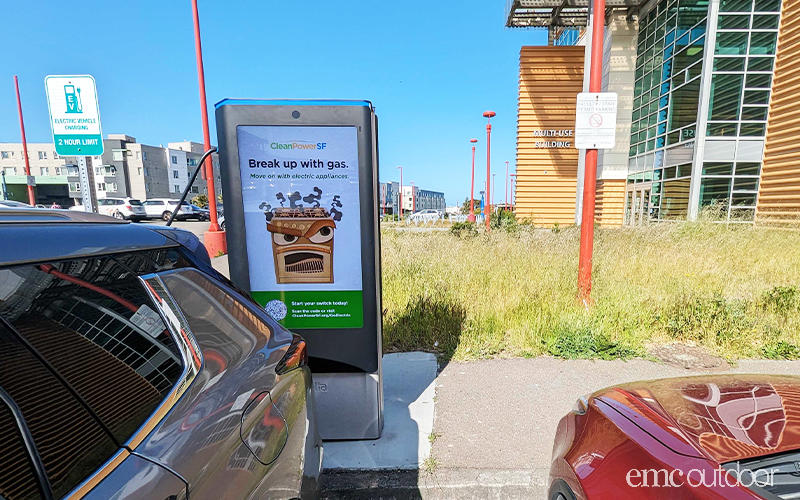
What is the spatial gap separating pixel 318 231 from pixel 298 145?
2.01ft

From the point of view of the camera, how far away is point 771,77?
13.4 meters

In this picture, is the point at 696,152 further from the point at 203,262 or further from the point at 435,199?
the point at 435,199

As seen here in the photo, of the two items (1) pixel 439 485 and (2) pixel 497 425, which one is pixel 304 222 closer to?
(1) pixel 439 485

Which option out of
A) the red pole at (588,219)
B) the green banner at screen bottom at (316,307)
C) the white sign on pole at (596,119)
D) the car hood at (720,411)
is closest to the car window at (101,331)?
the green banner at screen bottom at (316,307)

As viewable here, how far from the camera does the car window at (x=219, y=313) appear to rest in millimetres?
1323

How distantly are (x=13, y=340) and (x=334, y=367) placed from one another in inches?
82.8

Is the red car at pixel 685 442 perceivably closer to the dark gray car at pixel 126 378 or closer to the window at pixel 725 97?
the dark gray car at pixel 126 378

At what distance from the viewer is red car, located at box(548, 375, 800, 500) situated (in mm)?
1169

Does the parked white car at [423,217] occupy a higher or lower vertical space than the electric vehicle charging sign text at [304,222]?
lower

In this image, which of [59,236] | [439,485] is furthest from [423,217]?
[59,236]

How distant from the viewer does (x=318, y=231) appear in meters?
2.61

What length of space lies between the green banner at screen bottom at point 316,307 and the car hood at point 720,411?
163 centimetres

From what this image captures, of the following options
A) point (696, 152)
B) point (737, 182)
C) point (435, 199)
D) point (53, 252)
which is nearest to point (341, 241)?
point (53, 252)

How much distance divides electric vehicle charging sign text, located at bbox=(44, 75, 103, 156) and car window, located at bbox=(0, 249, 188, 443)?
15.1ft
